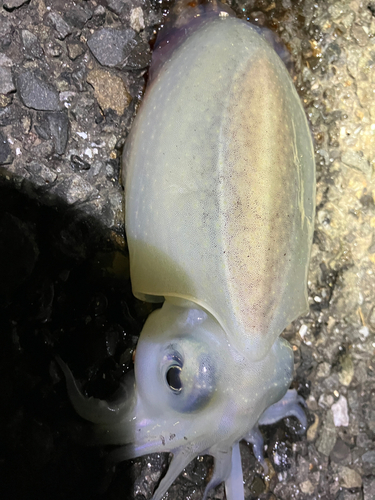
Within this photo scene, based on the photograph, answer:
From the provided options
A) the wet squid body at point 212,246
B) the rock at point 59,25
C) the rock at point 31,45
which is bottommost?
the wet squid body at point 212,246

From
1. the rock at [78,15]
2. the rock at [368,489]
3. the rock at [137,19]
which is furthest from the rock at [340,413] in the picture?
the rock at [78,15]

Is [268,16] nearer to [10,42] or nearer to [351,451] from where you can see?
[10,42]

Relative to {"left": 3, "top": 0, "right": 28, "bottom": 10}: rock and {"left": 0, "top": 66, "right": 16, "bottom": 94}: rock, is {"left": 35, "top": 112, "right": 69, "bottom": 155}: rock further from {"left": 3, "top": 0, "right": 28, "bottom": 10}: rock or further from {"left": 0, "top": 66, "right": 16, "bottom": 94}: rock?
{"left": 3, "top": 0, "right": 28, "bottom": 10}: rock

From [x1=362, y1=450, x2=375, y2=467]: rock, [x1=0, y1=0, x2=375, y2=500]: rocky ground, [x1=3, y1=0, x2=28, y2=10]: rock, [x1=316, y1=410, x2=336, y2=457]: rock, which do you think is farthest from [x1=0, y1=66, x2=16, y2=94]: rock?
[x1=362, y1=450, x2=375, y2=467]: rock

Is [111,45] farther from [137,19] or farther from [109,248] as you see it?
[109,248]

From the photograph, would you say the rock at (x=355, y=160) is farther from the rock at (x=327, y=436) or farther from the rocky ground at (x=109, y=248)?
the rock at (x=327, y=436)

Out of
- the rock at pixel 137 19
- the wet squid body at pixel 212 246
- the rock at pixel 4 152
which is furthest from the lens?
the rock at pixel 137 19
